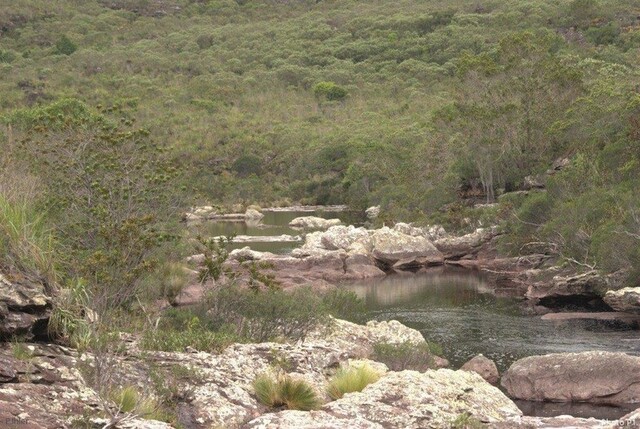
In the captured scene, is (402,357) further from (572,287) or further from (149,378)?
(572,287)

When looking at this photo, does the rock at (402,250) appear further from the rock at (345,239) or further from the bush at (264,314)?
the bush at (264,314)

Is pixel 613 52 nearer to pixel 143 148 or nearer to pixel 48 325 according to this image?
pixel 143 148

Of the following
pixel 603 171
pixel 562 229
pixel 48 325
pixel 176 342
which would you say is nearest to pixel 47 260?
pixel 48 325

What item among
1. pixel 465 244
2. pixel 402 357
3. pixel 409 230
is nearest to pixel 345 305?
pixel 402 357

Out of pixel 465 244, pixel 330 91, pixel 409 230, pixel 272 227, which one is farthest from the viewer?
pixel 330 91

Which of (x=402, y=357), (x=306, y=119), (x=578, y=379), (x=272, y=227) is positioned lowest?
(x=272, y=227)

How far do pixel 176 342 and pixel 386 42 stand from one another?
445 ft

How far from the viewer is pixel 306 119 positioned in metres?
124

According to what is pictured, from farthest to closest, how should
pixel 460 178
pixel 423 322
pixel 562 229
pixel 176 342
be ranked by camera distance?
pixel 460 178 → pixel 562 229 → pixel 423 322 → pixel 176 342

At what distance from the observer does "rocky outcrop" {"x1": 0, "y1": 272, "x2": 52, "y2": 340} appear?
12859 millimetres

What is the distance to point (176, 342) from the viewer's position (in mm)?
15477

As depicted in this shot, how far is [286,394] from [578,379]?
29.8 feet

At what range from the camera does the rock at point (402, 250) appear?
160 ft

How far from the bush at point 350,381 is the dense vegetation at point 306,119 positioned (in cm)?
334
